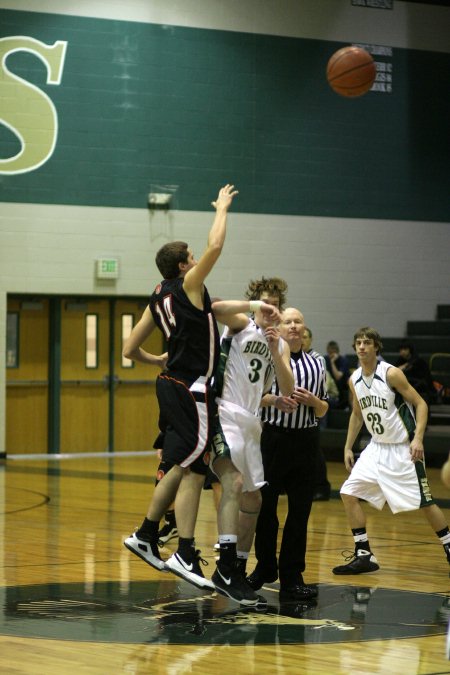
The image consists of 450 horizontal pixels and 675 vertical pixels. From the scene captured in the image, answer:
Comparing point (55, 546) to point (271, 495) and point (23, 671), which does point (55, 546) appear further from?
point (23, 671)

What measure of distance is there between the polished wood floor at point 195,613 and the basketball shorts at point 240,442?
70cm

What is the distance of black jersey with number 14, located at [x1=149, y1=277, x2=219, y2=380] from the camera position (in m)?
6.17

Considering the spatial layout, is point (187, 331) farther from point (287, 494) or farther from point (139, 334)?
point (287, 494)

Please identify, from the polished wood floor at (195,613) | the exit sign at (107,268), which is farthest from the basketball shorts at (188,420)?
the exit sign at (107,268)

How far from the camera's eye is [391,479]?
7.90 meters

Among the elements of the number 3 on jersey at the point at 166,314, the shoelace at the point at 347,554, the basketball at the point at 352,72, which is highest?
the basketball at the point at 352,72

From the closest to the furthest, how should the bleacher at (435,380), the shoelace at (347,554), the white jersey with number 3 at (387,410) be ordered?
the white jersey with number 3 at (387,410) < the shoelace at (347,554) < the bleacher at (435,380)

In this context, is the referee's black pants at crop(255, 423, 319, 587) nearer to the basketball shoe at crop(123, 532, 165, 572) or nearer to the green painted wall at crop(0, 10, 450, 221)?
the basketball shoe at crop(123, 532, 165, 572)

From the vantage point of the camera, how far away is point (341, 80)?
1405 cm

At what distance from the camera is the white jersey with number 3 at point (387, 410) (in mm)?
7934

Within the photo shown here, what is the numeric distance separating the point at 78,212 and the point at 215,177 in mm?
2242

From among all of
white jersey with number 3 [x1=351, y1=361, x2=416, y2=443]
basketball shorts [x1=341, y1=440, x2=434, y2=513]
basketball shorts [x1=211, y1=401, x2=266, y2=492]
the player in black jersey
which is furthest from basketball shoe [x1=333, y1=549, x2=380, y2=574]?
the player in black jersey

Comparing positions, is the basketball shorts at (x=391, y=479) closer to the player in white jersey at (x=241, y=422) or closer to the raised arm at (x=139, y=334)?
the player in white jersey at (x=241, y=422)

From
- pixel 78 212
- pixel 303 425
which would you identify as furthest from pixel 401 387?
pixel 78 212
